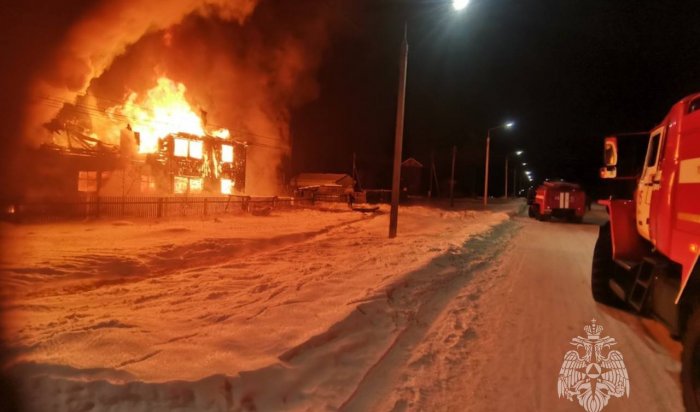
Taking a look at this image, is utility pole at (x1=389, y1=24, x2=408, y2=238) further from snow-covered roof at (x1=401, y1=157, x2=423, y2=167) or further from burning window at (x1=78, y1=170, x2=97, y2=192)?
snow-covered roof at (x1=401, y1=157, x2=423, y2=167)

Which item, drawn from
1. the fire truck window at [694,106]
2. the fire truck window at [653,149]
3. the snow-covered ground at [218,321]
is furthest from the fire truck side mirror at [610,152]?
the snow-covered ground at [218,321]

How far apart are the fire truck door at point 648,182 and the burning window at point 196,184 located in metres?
27.6

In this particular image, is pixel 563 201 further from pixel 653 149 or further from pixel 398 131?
pixel 653 149

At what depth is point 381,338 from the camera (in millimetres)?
5234

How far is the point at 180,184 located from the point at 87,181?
634cm

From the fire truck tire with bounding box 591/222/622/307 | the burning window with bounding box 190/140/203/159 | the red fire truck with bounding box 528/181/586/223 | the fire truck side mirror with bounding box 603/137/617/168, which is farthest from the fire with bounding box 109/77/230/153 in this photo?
the fire truck side mirror with bounding box 603/137/617/168

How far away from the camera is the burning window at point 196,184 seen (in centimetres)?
3059

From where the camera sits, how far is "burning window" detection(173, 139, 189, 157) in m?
29.3

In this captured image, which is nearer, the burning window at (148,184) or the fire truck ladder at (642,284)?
the fire truck ladder at (642,284)

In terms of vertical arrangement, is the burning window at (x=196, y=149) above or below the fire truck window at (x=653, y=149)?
above

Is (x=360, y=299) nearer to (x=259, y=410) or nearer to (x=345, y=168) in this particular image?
(x=259, y=410)

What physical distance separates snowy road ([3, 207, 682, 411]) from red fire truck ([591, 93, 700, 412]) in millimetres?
473

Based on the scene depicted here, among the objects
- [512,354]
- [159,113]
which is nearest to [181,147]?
[159,113]

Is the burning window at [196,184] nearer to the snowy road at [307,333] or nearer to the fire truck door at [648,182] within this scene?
the snowy road at [307,333]
